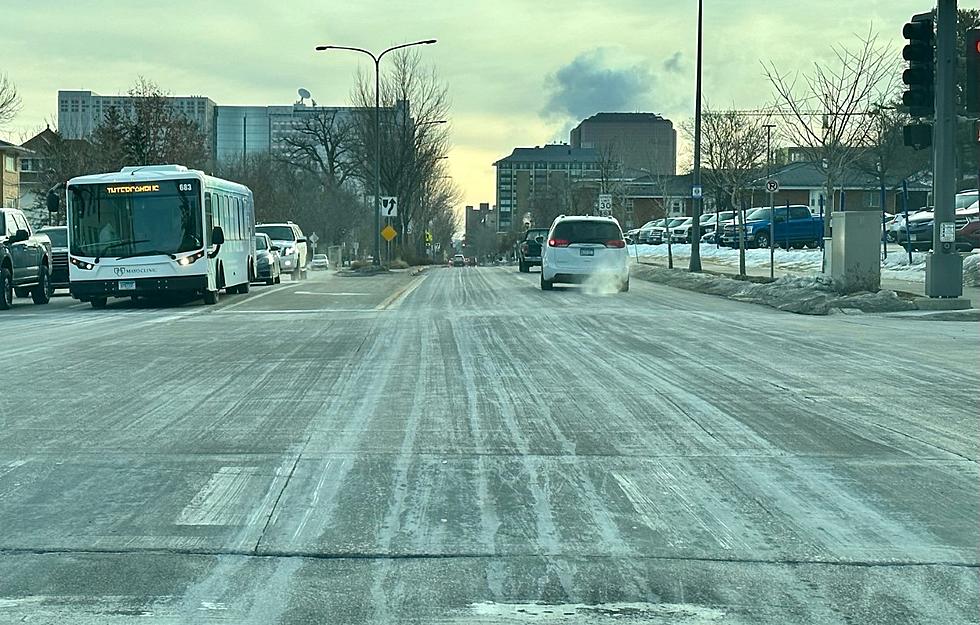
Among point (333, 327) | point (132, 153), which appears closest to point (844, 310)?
point (333, 327)

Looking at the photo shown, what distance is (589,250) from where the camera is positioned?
89.6 feet

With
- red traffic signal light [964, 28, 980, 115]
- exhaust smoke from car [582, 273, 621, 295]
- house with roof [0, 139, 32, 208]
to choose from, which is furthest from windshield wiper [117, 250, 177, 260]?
house with roof [0, 139, 32, 208]

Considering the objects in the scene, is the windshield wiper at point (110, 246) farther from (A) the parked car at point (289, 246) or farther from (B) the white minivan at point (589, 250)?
(A) the parked car at point (289, 246)

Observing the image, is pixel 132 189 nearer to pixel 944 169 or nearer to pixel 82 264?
pixel 82 264

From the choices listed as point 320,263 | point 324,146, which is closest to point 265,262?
point 320,263

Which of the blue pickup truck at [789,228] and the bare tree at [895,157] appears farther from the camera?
the bare tree at [895,157]

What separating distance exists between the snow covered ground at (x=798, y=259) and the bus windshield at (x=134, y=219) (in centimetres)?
1754

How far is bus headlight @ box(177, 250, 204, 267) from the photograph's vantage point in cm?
2364

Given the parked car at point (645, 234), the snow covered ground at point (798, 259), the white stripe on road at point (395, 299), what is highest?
the parked car at point (645, 234)

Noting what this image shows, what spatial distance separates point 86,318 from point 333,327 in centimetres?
574

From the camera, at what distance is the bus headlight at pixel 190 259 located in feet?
77.6

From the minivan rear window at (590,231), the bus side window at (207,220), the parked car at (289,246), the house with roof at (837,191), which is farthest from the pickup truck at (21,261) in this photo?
the house with roof at (837,191)

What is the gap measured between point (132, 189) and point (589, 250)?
34.3ft

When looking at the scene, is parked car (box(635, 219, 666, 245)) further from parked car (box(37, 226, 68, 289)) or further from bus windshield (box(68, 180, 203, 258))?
bus windshield (box(68, 180, 203, 258))
